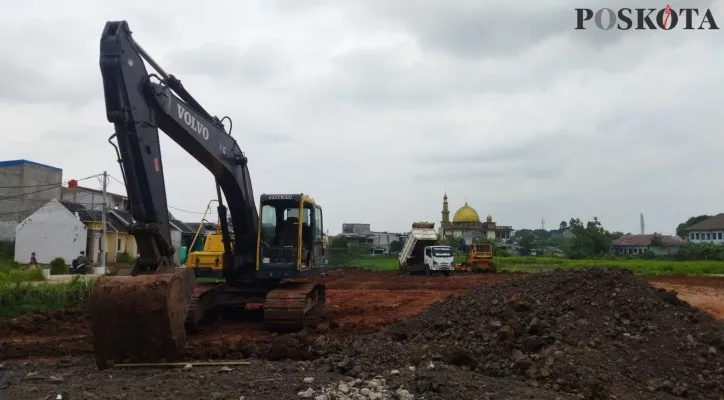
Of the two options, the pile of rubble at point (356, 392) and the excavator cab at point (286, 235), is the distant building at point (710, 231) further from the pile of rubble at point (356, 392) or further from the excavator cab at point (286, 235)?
the pile of rubble at point (356, 392)

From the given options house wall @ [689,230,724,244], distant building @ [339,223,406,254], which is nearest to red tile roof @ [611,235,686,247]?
house wall @ [689,230,724,244]

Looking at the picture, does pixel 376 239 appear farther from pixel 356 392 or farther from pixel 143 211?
pixel 356 392

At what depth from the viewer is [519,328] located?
9.02 metres

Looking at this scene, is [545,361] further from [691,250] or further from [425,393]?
[691,250]

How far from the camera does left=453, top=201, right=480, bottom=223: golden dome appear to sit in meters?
89.4

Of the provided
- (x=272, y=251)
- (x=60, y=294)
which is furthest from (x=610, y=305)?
(x=60, y=294)

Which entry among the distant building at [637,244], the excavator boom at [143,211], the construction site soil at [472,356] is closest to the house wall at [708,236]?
the distant building at [637,244]

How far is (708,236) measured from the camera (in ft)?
267

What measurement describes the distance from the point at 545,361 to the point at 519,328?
1.51 meters

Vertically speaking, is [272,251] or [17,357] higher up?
[272,251]

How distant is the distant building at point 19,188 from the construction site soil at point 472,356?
41.3m

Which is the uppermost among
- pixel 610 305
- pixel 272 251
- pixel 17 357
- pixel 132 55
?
pixel 132 55

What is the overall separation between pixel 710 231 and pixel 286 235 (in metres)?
84.2

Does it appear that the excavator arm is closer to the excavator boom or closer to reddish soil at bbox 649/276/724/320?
the excavator boom
